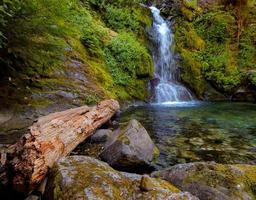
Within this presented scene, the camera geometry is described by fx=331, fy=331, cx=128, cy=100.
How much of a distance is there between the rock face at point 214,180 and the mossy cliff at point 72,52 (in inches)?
123

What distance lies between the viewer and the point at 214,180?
13.3ft

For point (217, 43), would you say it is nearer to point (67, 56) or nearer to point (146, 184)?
point (67, 56)

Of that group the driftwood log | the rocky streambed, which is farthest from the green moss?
the driftwood log

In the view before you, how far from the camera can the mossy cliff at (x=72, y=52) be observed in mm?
6078

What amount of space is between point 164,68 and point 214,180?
1135 cm

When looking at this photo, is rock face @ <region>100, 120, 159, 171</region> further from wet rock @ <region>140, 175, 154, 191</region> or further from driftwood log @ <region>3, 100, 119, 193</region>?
wet rock @ <region>140, 175, 154, 191</region>

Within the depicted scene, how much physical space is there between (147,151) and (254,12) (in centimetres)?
1613

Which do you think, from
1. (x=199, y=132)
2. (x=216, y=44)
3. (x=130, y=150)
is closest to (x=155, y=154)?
(x=130, y=150)

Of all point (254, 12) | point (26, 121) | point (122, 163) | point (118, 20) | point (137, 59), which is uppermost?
point (254, 12)

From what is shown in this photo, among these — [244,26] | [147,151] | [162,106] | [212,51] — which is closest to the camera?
[147,151]

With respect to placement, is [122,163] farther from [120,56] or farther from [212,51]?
[212,51]

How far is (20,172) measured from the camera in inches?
157

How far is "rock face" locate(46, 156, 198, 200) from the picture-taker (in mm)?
3357

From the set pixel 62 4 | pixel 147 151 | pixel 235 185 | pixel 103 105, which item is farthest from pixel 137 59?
pixel 235 185
